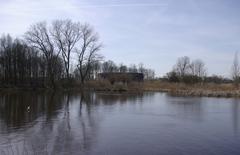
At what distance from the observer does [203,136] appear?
1451 centimetres

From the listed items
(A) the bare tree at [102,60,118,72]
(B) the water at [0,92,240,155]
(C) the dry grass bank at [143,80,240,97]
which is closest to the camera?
(B) the water at [0,92,240,155]

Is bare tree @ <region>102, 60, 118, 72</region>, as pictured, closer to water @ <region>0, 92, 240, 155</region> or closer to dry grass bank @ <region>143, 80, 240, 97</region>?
dry grass bank @ <region>143, 80, 240, 97</region>

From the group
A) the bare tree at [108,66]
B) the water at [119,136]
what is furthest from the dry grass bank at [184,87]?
the bare tree at [108,66]

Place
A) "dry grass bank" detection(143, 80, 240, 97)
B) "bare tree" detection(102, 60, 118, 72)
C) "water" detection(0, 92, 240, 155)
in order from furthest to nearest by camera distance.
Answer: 1. "bare tree" detection(102, 60, 118, 72)
2. "dry grass bank" detection(143, 80, 240, 97)
3. "water" detection(0, 92, 240, 155)

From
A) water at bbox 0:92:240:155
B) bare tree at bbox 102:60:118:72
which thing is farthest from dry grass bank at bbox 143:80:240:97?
bare tree at bbox 102:60:118:72

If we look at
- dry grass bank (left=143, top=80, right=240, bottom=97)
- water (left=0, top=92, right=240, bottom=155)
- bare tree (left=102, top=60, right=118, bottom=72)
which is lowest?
water (left=0, top=92, right=240, bottom=155)

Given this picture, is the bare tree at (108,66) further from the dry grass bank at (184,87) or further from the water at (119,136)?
the water at (119,136)

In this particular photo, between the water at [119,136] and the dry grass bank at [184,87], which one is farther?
the dry grass bank at [184,87]

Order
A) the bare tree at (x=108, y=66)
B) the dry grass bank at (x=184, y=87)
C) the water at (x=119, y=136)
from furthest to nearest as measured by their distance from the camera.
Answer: the bare tree at (x=108, y=66) → the dry grass bank at (x=184, y=87) → the water at (x=119, y=136)

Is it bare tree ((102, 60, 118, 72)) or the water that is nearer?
the water

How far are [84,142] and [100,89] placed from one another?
5242 cm

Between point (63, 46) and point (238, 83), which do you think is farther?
point (63, 46)

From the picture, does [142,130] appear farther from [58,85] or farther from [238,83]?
[58,85]

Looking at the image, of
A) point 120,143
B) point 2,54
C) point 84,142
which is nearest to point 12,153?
point 84,142
